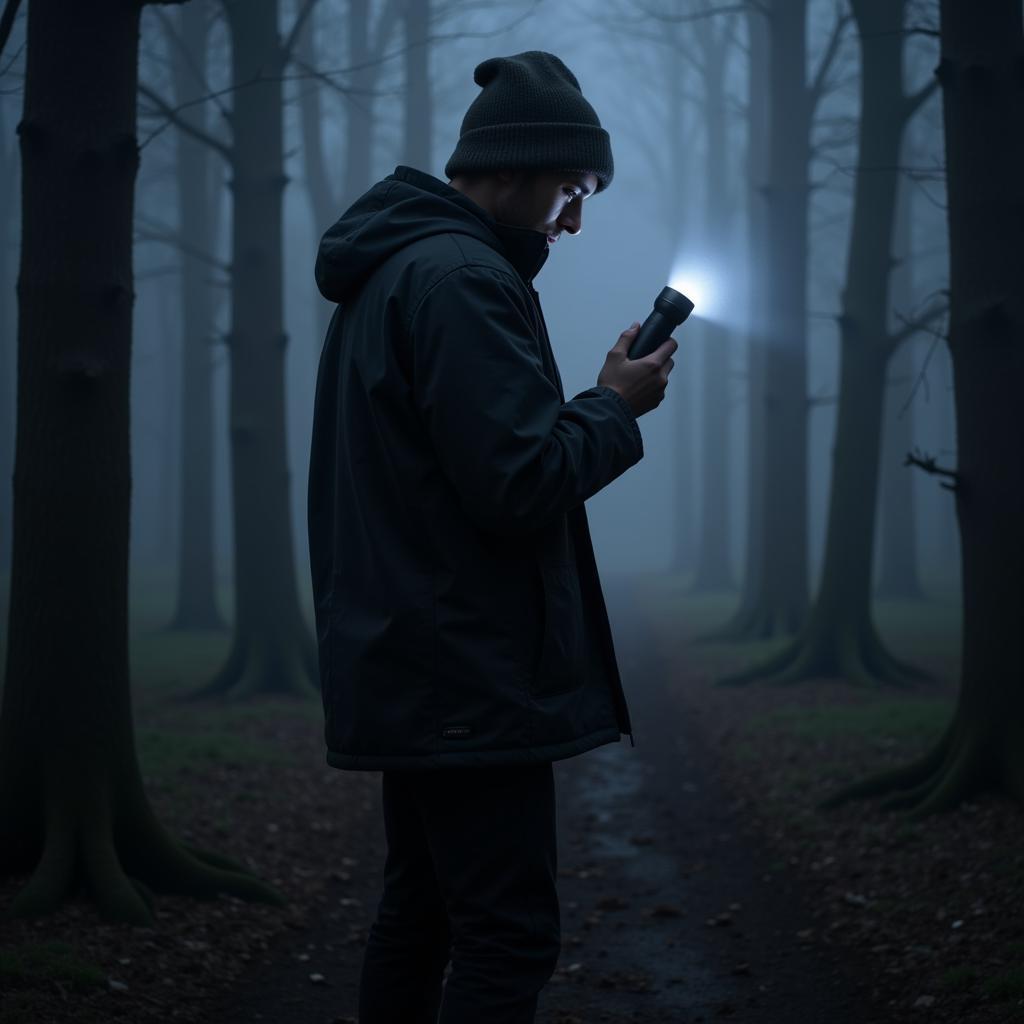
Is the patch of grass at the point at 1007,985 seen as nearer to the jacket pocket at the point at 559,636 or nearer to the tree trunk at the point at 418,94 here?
the jacket pocket at the point at 559,636

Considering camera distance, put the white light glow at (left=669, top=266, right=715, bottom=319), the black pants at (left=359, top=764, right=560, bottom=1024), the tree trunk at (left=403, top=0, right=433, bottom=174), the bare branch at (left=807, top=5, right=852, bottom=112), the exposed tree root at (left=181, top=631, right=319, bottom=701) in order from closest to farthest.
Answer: the black pants at (left=359, top=764, right=560, bottom=1024)
the white light glow at (left=669, top=266, right=715, bottom=319)
the exposed tree root at (left=181, top=631, right=319, bottom=701)
the bare branch at (left=807, top=5, right=852, bottom=112)
the tree trunk at (left=403, top=0, right=433, bottom=174)

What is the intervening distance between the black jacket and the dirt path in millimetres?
2125

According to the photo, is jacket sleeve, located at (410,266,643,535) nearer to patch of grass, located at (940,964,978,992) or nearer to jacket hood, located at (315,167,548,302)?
jacket hood, located at (315,167,548,302)

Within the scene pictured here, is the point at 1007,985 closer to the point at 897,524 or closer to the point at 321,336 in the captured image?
the point at 897,524

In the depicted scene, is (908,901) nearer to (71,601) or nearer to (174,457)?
(71,601)

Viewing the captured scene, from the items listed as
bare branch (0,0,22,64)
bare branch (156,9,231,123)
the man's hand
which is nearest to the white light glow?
the man's hand

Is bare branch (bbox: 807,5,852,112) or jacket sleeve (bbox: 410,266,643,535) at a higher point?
bare branch (bbox: 807,5,852,112)

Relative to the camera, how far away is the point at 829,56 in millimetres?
12430

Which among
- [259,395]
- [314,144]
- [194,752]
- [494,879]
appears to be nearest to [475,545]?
[494,879]

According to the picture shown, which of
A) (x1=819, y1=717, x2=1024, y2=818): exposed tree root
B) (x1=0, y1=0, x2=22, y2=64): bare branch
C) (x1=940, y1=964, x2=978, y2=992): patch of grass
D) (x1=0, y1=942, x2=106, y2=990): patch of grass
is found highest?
(x1=0, y1=0, x2=22, y2=64): bare branch

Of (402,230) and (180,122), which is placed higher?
(180,122)

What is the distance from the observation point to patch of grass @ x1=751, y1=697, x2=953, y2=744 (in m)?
8.12

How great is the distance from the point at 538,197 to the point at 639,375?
43 centimetres

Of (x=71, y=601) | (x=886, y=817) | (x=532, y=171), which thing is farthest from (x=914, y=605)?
(x=532, y=171)
